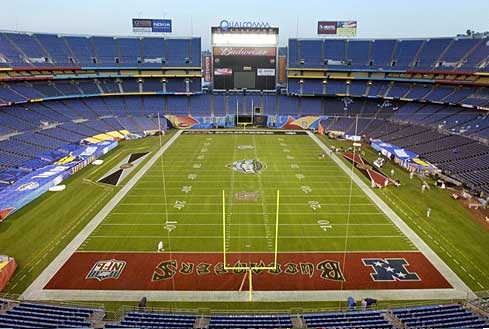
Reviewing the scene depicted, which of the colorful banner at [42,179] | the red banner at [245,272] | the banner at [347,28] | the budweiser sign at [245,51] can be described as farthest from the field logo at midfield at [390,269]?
the banner at [347,28]

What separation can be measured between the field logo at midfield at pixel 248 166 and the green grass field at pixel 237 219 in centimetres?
82

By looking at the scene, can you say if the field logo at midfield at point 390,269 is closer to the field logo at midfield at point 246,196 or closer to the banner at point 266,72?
the field logo at midfield at point 246,196

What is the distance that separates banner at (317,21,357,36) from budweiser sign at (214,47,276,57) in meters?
10.2

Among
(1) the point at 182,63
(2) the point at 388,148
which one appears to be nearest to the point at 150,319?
(2) the point at 388,148

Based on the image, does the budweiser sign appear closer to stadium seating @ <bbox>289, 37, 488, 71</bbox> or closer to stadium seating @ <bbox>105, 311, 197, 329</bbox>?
stadium seating @ <bbox>289, 37, 488, 71</bbox>

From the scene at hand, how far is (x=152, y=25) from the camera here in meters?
61.8

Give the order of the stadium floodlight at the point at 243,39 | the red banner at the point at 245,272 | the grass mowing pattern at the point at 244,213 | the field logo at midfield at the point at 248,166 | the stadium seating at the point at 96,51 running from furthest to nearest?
the stadium floodlight at the point at 243,39 < the stadium seating at the point at 96,51 < the field logo at midfield at the point at 248,166 < the grass mowing pattern at the point at 244,213 < the red banner at the point at 245,272

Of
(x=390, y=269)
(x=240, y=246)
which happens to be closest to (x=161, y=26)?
(x=240, y=246)

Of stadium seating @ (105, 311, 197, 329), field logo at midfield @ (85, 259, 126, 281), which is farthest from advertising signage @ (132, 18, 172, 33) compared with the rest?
stadium seating @ (105, 311, 197, 329)

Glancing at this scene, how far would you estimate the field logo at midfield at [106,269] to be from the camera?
18.4 m

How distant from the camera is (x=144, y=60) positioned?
61.0 meters

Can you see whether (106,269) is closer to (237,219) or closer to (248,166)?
(237,219)

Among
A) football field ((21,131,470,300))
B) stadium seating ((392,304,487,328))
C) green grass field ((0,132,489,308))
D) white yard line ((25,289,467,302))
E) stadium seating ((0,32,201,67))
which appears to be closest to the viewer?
stadium seating ((392,304,487,328))

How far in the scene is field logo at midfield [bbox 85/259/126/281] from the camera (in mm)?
18375
